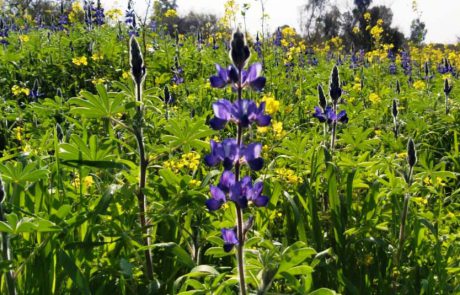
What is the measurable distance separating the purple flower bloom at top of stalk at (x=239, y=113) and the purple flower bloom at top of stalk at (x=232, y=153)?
56mm

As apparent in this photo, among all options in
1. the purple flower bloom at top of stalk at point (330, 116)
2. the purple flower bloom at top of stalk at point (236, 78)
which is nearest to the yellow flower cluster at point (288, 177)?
the purple flower bloom at top of stalk at point (330, 116)

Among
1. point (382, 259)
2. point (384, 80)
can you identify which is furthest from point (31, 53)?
point (382, 259)

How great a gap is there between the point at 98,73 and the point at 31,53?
1.23m

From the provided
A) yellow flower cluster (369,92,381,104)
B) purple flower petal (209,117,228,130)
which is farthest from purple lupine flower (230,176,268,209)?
yellow flower cluster (369,92,381,104)

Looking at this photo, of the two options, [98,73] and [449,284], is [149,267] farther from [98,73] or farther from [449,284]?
[98,73]

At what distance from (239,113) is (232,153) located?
0.10 m

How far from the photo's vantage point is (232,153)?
1247 mm

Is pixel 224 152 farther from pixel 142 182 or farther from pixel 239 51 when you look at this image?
pixel 142 182

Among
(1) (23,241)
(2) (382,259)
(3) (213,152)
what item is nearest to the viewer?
(3) (213,152)

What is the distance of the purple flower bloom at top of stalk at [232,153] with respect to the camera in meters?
1.23

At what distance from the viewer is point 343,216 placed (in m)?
2.21

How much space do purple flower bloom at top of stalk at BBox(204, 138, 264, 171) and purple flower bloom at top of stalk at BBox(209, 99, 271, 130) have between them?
56 millimetres

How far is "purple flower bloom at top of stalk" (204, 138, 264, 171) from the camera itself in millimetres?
1229

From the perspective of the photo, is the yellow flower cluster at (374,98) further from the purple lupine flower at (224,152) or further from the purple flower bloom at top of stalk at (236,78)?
the purple lupine flower at (224,152)
